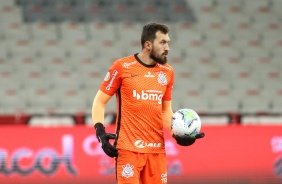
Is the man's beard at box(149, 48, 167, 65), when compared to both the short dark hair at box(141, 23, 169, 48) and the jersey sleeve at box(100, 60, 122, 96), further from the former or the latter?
the jersey sleeve at box(100, 60, 122, 96)

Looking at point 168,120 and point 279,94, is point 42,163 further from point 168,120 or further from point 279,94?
point 279,94

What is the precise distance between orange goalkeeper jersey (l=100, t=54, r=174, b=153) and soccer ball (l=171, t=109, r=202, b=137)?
140mm

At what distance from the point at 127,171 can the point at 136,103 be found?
2.04 ft

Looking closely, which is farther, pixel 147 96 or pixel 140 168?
pixel 147 96

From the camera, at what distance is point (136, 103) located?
20.9ft

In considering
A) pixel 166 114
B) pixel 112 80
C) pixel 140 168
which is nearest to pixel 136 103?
pixel 112 80

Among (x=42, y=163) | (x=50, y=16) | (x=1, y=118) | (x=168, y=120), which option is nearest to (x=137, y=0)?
(x=50, y=16)

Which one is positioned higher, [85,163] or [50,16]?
[50,16]

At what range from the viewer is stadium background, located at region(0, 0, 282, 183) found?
37.7ft

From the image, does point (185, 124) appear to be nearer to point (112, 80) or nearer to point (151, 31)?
point (112, 80)

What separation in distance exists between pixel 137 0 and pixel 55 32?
2240mm

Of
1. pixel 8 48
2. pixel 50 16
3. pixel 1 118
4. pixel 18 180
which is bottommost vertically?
pixel 18 180

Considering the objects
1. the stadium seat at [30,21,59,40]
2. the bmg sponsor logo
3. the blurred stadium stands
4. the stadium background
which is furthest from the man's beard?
the stadium seat at [30,21,59,40]

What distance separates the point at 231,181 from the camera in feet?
39.0
